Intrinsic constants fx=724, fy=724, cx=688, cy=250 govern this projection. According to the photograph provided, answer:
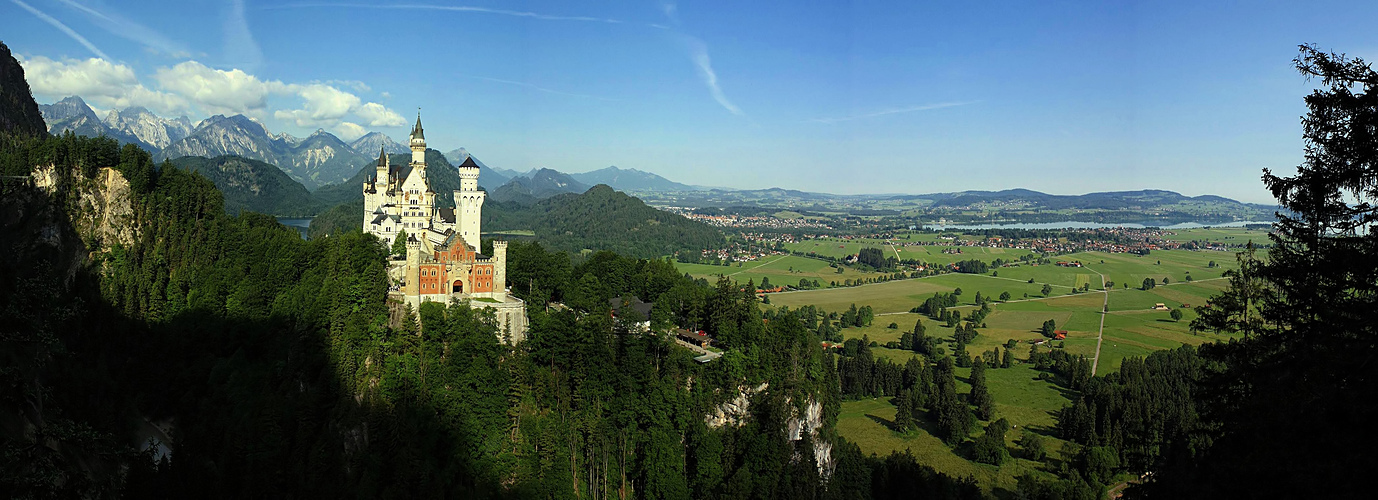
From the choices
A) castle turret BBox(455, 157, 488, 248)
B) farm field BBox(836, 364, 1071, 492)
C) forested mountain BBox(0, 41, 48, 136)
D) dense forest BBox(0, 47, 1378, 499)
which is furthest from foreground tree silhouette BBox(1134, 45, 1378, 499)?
forested mountain BBox(0, 41, 48, 136)

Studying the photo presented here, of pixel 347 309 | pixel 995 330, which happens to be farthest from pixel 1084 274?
pixel 347 309

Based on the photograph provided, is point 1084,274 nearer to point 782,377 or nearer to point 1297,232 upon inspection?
point 782,377

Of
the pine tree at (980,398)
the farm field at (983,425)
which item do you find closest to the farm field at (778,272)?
the farm field at (983,425)

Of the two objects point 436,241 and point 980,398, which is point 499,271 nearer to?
point 436,241

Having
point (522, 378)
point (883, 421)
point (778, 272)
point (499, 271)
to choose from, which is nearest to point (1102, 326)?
point (883, 421)

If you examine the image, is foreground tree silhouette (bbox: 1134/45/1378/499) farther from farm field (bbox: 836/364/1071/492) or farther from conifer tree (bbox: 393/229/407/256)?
conifer tree (bbox: 393/229/407/256)

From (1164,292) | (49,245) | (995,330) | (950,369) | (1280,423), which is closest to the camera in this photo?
(1280,423)

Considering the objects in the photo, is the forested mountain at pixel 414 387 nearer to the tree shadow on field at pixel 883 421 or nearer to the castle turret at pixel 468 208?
the castle turret at pixel 468 208
